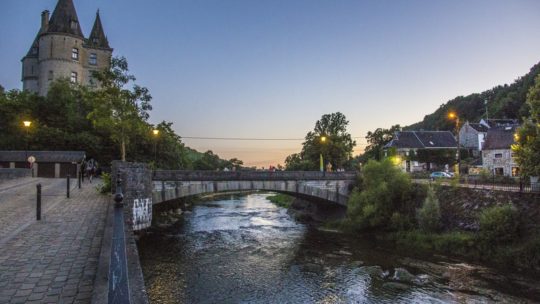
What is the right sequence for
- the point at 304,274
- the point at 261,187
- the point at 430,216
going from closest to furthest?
the point at 304,274
the point at 430,216
the point at 261,187

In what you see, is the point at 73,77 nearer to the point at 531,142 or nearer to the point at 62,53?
the point at 62,53

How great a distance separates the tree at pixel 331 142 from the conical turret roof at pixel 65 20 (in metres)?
39.6

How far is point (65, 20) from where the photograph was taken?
179 ft

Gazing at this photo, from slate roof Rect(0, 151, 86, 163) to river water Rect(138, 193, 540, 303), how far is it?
46.6 ft

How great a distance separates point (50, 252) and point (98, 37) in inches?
2365

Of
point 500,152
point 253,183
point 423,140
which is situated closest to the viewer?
point 253,183

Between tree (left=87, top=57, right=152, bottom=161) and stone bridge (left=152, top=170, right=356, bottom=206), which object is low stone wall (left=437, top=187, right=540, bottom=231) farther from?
tree (left=87, top=57, right=152, bottom=161)

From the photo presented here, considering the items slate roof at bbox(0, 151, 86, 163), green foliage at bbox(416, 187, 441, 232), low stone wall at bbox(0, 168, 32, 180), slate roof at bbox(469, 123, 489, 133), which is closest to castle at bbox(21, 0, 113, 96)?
slate roof at bbox(0, 151, 86, 163)

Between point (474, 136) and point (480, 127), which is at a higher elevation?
point (480, 127)

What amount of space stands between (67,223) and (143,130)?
981 inches

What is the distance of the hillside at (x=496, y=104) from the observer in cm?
8669

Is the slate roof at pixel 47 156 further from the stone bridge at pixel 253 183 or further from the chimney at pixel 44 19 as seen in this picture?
the chimney at pixel 44 19

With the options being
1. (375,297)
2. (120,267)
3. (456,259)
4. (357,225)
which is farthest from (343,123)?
(120,267)

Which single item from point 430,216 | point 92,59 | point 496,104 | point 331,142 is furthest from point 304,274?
point 496,104
